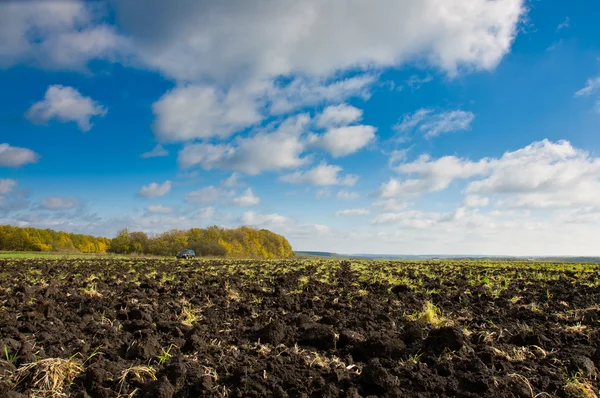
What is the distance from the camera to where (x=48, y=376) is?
4504 mm

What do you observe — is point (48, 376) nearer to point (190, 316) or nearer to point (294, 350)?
point (294, 350)

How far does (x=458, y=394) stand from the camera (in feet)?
14.0

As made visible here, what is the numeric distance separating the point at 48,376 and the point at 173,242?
267 ft

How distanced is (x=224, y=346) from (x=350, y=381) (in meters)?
2.31

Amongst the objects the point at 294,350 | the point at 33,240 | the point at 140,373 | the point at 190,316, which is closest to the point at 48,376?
the point at 140,373

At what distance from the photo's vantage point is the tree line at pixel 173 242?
80.4 meters

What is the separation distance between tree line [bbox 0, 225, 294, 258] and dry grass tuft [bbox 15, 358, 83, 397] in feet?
230

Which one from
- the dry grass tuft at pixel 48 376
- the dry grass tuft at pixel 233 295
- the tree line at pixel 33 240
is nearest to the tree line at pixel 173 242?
the tree line at pixel 33 240

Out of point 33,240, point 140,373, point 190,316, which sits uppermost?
point 33,240

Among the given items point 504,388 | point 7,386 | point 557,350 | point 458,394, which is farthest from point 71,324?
point 557,350

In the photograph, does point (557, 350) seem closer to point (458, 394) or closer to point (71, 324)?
point (458, 394)

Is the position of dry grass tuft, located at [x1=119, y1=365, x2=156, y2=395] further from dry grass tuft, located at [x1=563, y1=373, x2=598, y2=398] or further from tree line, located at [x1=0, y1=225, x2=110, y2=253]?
tree line, located at [x1=0, y1=225, x2=110, y2=253]

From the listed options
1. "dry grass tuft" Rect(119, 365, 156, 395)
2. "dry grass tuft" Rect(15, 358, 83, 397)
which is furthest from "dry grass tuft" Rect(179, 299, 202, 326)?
"dry grass tuft" Rect(15, 358, 83, 397)

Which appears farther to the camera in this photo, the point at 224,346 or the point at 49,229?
the point at 49,229
